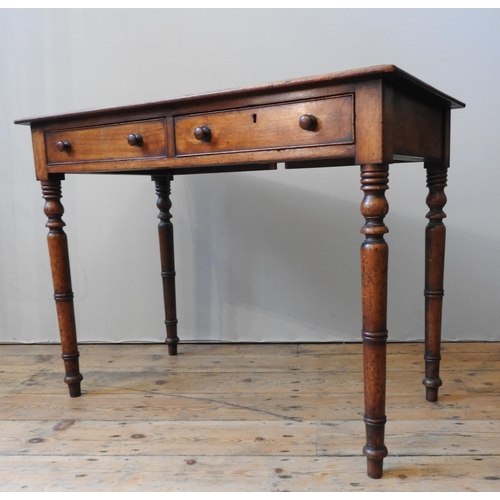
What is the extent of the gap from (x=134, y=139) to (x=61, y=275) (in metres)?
0.57

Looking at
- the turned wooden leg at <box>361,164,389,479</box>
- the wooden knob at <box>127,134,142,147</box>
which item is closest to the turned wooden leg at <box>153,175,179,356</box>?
the wooden knob at <box>127,134,142,147</box>

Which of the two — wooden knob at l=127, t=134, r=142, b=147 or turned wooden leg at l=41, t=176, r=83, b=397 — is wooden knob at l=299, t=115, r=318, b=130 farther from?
turned wooden leg at l=41, t=176, r=83, b=397

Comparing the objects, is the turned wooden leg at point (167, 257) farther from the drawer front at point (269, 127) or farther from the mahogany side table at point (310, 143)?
the drawer front at point (269, 127)

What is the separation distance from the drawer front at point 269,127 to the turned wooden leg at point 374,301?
13 cm

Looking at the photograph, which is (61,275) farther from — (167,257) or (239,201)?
(239,201)

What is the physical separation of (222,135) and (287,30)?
110 cm

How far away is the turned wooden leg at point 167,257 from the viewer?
2.23 meters

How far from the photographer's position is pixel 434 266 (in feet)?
5.44

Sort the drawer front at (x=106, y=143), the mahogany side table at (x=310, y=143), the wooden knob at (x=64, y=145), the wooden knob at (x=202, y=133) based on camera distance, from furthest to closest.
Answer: the wooden knob at (x=64, y=145)
the drawer front at (x=106, y=143)
the wooden knob at (x=202, y=133)
the mahogany side table at (x=310, y=143)

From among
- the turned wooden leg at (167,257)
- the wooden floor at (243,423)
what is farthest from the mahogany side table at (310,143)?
the turned wooden leg at (167,257)

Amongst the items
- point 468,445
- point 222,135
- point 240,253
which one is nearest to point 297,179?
point 240,253


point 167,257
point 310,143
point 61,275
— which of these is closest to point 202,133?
point 310,143

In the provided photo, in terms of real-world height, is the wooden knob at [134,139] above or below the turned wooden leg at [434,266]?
above

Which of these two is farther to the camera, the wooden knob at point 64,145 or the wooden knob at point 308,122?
the wooden knob at point 64,145
